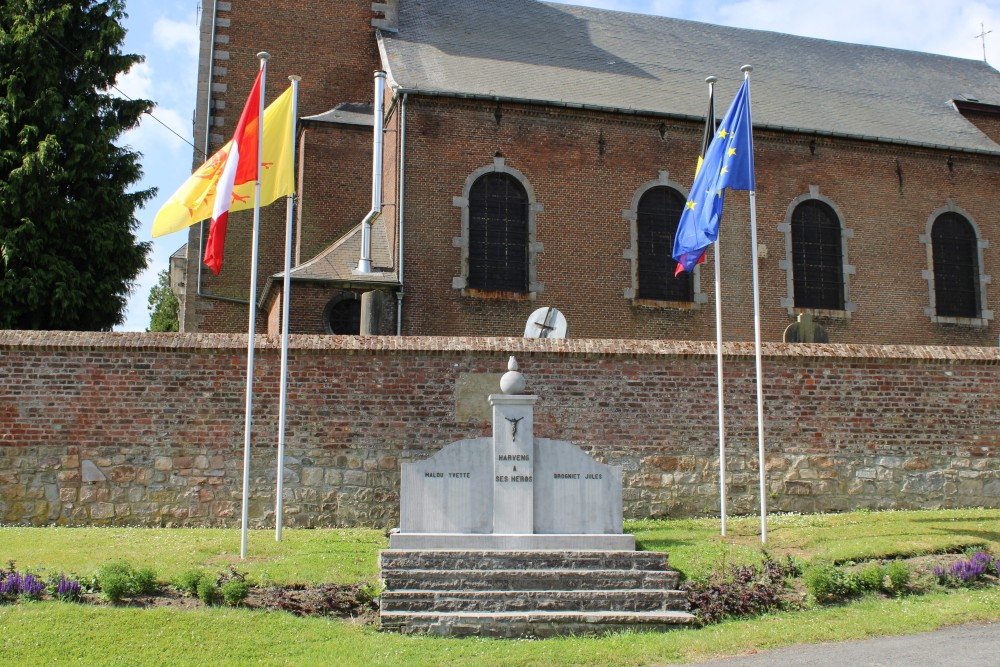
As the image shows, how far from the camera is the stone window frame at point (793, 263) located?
2011 centimetres

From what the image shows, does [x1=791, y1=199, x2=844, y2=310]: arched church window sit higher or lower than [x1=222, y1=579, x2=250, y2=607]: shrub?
higher

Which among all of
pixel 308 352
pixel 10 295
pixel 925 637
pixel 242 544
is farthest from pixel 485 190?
pixel 925 637

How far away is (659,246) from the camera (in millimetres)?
19781

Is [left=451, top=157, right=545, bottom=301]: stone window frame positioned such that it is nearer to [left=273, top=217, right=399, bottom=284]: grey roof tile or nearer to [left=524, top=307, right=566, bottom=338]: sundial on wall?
[left=273, top=217, right=399, bottom=284]: grey roof tile

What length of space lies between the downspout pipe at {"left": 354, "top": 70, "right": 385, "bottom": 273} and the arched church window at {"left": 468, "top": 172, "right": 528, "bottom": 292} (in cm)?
189

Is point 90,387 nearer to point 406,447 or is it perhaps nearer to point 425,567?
point 406,447

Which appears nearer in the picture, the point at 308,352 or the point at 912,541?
the point at 912,541

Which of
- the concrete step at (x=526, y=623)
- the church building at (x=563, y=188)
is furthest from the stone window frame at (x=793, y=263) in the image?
the concrete step at (x=526, y=623)

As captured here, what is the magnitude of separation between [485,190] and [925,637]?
1293cm

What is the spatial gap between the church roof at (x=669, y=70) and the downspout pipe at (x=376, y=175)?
1.49ft

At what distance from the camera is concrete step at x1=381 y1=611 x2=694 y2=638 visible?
8.39 m

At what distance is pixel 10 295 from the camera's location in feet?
58.0

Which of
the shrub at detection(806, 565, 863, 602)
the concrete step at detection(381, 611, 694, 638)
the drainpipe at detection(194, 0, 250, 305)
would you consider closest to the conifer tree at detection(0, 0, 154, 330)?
the drainpipe at detection(194, 0, 250, 305)

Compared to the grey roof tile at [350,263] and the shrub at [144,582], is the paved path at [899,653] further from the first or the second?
the grey roof tile at [350,263]
